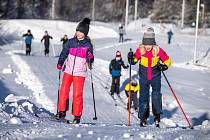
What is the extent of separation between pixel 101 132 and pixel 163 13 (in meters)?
77.8

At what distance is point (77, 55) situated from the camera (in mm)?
9680

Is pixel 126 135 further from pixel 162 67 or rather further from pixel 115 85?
pixel 115 85

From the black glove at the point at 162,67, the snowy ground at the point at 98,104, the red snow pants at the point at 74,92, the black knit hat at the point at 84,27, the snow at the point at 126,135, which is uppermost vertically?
the black knit hat at the point at 84,27

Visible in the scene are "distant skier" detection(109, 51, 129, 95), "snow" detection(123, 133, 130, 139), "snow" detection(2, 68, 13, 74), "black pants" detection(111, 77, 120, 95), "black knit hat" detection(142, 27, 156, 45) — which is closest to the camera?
"snow" detection(123, 133, 130, 139)

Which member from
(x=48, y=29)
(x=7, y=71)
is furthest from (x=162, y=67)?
(x=48, y=29)

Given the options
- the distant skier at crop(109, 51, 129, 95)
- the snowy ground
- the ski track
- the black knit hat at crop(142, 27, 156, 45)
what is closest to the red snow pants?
the snowy ground

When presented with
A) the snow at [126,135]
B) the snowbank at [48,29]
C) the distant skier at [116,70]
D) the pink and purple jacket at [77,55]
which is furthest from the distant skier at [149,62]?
the snowbank at [48,29]

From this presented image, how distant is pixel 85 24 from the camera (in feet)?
32.3

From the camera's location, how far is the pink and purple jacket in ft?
31.7

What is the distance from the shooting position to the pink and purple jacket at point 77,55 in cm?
966

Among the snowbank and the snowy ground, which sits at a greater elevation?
the snowbank

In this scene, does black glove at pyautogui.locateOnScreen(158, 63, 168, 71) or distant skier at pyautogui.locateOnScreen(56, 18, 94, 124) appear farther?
black glove at pyautogui.locateOnScreen(158, 63, 168, 71)

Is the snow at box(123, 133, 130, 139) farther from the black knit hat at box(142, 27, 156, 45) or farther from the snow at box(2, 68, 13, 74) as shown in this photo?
the snow at box(2, 68, 13, 74)

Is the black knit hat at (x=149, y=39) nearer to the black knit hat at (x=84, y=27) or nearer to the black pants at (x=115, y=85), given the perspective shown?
the black knit hat at (x=84, y=27)
